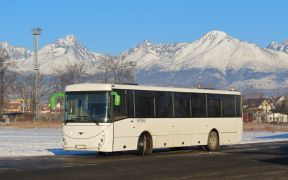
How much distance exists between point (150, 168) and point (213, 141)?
11213mm

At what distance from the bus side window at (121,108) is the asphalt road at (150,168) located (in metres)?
1.69

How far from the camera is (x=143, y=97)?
89.4 feet

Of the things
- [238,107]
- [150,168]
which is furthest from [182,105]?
[150,168]

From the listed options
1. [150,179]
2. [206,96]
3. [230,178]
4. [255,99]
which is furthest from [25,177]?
[255,99]

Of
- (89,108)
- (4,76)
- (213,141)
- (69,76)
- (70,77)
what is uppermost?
(69,76)

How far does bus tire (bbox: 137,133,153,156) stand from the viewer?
88.2 ft

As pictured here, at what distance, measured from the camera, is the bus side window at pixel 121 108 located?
25.6m

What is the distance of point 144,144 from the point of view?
26969 millimetres

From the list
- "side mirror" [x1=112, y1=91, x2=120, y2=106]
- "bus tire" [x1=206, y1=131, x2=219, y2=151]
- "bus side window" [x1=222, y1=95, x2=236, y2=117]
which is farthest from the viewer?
"bus side window" [x1=222, y1=95, x2=236, y2=117]

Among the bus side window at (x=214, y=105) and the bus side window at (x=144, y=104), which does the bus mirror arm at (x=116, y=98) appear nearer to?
the bus side window at (x=144, y=104)

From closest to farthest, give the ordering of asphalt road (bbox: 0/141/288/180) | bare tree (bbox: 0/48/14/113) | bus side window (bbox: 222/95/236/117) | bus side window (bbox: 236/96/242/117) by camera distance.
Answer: asphalt road (bbox: 0/141/288/180)
bus side window (bbox: 222/95/236/117)
bus side window (bbox: 236/96/242/117)
bare tree (bbox: 0/48/14/113)

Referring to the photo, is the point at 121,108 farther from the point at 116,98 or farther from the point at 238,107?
the point at 238,107

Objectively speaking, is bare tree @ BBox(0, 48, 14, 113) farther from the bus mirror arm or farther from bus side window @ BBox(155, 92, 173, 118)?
the bus mirror arm

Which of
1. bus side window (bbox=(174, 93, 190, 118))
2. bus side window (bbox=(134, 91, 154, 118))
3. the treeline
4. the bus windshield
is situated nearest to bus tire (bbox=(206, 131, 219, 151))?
bus side window (bbox=(174, 93, 190, 118))
